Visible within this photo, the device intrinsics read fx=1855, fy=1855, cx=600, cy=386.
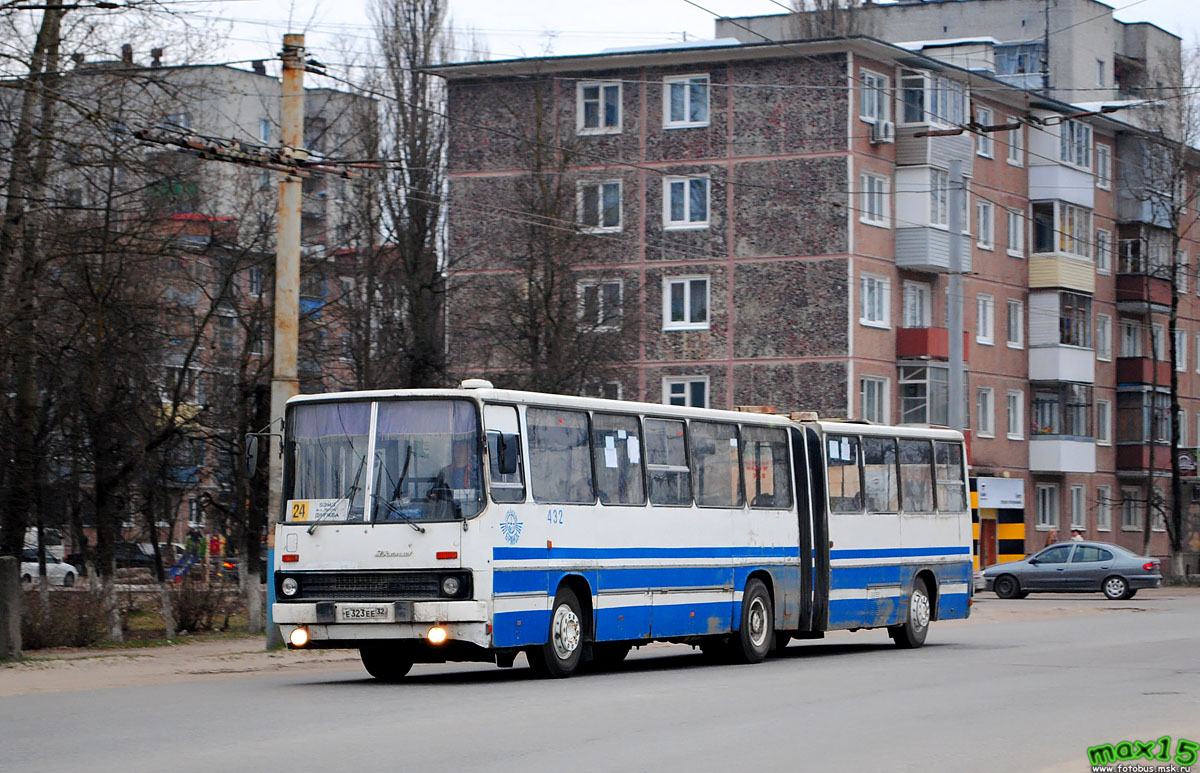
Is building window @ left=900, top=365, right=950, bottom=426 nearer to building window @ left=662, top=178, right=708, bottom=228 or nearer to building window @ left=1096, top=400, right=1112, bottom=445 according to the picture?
building window @ left=662, top=178, right=708, bottom=228

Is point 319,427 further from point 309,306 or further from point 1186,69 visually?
point 1186,69

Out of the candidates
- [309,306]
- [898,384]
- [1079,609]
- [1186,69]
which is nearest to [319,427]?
[309,306]

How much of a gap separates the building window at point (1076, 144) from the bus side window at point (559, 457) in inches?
2001

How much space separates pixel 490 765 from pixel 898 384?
4838 centimetres

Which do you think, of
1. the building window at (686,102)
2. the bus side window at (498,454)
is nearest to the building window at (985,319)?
the building window at (686,102)

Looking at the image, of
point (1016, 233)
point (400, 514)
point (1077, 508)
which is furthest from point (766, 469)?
point (1077, 508)

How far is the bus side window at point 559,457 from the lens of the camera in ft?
61.6

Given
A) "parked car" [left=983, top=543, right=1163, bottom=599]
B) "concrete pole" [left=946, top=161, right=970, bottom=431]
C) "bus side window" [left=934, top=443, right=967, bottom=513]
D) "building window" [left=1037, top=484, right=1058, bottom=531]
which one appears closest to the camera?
"bus side window" [left=934, top=443, right=967, bottom=513]

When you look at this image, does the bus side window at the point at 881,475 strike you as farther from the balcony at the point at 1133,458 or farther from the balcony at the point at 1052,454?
the balcony at the point at 1133,458

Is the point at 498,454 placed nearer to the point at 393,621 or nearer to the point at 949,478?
the point at 393,621

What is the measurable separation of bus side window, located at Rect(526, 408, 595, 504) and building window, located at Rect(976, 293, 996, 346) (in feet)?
149

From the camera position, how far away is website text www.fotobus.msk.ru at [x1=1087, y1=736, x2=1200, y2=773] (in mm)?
11219

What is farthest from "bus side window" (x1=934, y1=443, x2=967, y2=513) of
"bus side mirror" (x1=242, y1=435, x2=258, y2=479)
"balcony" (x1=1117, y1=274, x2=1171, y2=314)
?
"balcony" (x1=1117, y1=274, x2=1171, y2=314)

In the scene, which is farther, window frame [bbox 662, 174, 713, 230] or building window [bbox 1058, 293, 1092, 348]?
building window [bbox 1058, 293, 1092, 348]
